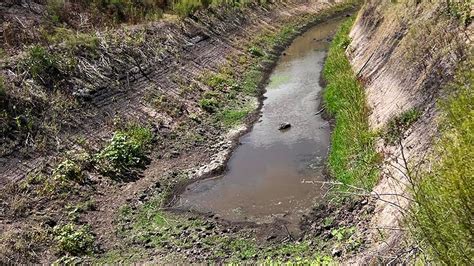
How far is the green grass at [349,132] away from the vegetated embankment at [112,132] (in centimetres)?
277

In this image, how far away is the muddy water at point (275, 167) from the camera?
46.3 feet

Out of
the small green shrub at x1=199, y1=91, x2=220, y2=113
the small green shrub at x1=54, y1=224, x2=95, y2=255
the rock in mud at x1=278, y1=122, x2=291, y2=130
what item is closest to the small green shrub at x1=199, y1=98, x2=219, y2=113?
the small green shrub at x1=199, y1=91, x2=220, y2=113

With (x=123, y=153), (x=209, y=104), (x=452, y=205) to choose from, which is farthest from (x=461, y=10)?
(x=123, y=153)

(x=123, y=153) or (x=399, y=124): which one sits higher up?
(x=399, y=124)

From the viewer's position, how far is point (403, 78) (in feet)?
52.1

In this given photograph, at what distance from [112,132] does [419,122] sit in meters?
10.4

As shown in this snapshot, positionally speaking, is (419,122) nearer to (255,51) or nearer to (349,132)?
(349,132)

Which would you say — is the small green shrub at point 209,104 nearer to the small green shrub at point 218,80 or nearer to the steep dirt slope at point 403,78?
the small green shrub at point 218,80

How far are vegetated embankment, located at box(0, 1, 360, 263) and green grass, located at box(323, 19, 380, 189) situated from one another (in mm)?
2767

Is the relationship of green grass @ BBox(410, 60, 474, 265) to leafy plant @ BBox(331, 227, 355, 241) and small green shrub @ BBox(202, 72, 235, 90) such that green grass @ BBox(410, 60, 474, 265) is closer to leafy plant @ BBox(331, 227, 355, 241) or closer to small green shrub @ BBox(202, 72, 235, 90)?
leafy plant @ BBox(331, 227, 355, 241)

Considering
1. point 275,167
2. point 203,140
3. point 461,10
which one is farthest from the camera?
point 203,140

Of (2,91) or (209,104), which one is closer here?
(2,91)

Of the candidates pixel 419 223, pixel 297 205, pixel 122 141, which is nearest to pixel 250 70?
pixel 122 141

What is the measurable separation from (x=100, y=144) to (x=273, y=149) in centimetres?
606
